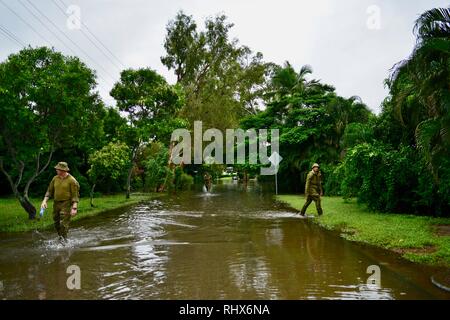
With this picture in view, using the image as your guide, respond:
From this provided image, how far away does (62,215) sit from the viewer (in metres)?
9.75

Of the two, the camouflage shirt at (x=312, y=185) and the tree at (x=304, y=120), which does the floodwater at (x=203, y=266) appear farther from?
the tree at (x=304, y=120)

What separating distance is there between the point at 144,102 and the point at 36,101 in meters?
10.6

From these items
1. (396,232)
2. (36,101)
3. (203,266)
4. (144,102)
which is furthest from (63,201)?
(144,102)

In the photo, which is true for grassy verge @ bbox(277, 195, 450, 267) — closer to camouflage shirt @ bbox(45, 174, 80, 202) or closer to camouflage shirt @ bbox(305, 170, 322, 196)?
camouflage shirt @ bbox(305, 170, 322, 196)

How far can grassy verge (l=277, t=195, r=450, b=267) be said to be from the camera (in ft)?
26.1

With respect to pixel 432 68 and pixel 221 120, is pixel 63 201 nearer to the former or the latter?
pixel 432 68

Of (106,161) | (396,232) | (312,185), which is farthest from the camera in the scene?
(106,161)

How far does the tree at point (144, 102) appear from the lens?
24.2 meters

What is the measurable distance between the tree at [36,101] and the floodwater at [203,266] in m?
3.79

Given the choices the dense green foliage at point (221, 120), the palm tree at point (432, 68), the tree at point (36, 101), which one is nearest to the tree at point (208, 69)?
the dense green foliage at point (221, 120)

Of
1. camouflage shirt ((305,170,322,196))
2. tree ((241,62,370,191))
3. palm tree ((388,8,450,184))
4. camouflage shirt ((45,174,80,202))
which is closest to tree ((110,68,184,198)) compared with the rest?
tree ((241,62,370,191))

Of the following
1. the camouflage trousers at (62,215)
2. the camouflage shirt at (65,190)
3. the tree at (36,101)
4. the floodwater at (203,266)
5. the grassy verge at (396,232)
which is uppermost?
the tree at (36,101)
